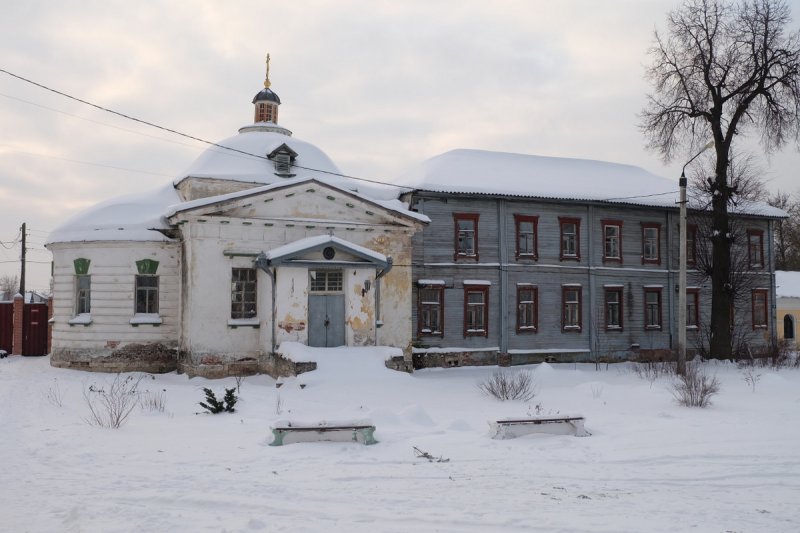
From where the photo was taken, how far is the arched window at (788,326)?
3594cm

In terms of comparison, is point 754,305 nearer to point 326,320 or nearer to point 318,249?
point 326,320

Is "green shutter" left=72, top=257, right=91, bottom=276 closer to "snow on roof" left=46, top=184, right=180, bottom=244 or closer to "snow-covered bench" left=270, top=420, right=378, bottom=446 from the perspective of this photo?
"snow on roof" left=46, top=184, right=180, bottom=244

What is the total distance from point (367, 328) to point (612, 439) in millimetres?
9973

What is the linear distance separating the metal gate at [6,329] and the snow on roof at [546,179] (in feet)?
54.2

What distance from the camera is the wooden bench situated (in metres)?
9.89

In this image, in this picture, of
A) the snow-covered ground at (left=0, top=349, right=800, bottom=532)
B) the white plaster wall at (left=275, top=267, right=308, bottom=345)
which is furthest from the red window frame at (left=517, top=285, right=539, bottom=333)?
the snow-covered ground at (left=0, top=349, right=800, bottom=532)

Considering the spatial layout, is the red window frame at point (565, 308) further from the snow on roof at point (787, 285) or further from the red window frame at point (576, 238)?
the snow on roof at point (787, 285)

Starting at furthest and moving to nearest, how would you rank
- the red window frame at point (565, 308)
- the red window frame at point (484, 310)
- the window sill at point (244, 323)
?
the red window frame at point (565, 308), the red window frame at point (484, 310), the window sill at point (244, 323)

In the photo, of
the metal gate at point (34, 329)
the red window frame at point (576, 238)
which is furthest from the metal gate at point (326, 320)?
the metal gate at point (34, 329)

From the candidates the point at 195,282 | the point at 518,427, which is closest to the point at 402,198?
the point at 195,282

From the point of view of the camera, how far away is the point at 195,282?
60.7ft

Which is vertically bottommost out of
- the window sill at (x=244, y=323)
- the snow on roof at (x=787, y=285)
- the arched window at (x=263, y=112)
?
the window sill at (x=244, y=323)

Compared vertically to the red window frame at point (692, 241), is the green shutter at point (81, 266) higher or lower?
lower

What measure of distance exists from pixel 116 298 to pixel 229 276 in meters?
3.88
